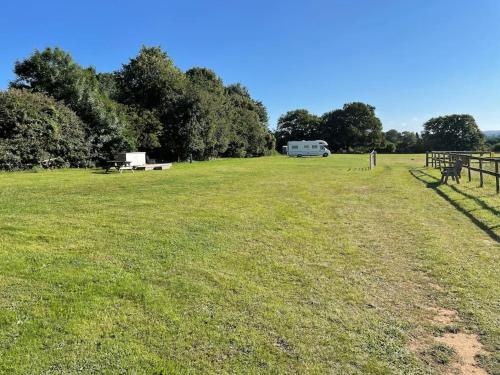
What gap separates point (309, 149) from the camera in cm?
5547

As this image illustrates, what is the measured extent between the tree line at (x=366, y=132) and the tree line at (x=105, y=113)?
42305 mm

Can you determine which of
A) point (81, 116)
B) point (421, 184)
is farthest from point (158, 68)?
point (421, 184)

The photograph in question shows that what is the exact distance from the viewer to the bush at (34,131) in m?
19.1

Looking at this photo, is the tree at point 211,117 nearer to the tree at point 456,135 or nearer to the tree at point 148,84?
the tree at point 148,84

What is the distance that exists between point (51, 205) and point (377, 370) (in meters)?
8.17

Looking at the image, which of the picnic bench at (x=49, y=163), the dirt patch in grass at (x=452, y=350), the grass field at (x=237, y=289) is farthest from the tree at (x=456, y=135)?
the dirt patch in grass at (x=452, y=350)

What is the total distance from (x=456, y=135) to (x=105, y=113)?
2983 inches

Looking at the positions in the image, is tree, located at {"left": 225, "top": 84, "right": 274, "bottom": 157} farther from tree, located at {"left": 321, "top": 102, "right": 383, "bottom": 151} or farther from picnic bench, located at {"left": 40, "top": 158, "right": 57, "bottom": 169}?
picnic bench, located at {"left": 40, "top": 158, "right": 57, "bottom": 169}

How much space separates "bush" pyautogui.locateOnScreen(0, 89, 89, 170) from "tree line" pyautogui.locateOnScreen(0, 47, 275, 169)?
0.14ft

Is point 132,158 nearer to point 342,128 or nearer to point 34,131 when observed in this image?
point 34,131

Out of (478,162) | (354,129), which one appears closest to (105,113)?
(478,162)

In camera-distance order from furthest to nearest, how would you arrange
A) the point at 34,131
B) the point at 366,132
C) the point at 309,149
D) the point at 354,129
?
the point at 366,132
the point at 354,129
the point at 309,149
the point at 34,131

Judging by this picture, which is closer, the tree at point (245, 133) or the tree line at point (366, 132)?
the tree at point (245, 133)

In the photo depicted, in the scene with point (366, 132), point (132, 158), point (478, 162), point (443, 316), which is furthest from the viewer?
→ point (366, 132)
